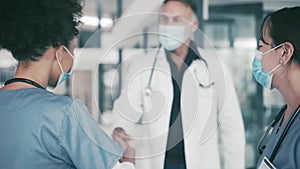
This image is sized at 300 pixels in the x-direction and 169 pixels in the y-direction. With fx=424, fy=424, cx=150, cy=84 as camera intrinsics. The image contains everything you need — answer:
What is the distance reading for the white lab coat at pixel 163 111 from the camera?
5.10ft

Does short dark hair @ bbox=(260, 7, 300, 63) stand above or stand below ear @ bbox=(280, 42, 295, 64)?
above

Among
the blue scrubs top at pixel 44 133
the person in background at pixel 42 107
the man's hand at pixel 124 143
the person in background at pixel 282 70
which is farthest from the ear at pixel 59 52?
the person in background at pixel 282 70

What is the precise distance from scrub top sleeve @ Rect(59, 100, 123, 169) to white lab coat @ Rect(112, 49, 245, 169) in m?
0.39

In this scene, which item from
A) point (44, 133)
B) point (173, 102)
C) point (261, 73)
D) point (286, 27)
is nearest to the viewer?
point (44, 133)

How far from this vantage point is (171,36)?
1689 mm

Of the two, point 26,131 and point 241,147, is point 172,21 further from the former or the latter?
point 26,131

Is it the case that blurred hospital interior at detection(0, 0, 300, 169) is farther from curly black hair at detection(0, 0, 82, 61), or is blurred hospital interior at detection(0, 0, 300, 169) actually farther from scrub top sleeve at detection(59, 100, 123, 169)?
scrub top sleeve at detection(59, 100, 123, 169)

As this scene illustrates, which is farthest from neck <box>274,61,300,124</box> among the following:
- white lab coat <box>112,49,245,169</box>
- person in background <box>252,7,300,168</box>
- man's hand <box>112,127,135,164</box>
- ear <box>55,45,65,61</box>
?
ear <box>55,45,65,61</box>

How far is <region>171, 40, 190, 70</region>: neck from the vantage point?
5.66ft

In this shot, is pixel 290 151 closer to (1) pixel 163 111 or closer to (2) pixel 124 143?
(2) pixel 124 143

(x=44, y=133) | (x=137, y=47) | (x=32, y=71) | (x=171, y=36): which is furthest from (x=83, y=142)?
(x=137, y=47)

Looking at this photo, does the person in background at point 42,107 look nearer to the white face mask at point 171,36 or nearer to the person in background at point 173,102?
the person in background at point 173,102

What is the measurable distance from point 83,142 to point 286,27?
2.18ft

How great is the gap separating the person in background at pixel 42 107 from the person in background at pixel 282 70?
1.47 feet
